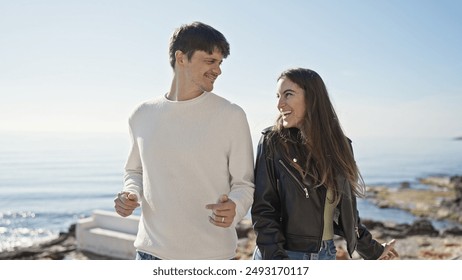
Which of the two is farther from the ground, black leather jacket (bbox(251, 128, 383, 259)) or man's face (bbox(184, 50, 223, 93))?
man's face (bbox(184, 50, 223, 93))

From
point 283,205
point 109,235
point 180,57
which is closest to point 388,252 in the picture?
point 283,205

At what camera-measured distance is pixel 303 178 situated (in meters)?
1.58

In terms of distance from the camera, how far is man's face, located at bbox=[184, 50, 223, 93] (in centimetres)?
156

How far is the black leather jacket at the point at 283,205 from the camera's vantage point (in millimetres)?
1562

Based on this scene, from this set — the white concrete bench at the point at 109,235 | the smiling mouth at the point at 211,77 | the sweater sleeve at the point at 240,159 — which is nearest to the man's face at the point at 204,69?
the smiling mouth at the point at 211,77

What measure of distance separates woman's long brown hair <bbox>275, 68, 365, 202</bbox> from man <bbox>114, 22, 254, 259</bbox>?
0.21 metres

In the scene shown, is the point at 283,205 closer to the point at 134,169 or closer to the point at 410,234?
the point at 134,169

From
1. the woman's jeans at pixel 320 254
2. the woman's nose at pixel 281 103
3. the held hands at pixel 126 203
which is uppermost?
the woman's nose at pixel 281 103

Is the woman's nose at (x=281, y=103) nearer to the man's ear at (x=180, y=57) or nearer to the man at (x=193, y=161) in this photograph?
the man at (x=193, y=161)

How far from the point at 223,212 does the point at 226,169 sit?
18cm

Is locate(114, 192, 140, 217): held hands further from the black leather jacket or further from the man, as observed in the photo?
the black leather jacket

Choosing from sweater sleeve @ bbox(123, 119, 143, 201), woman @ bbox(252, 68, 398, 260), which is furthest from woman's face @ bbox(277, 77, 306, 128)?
sweater sleeve @ bbox(123, 119, 143, 201)
